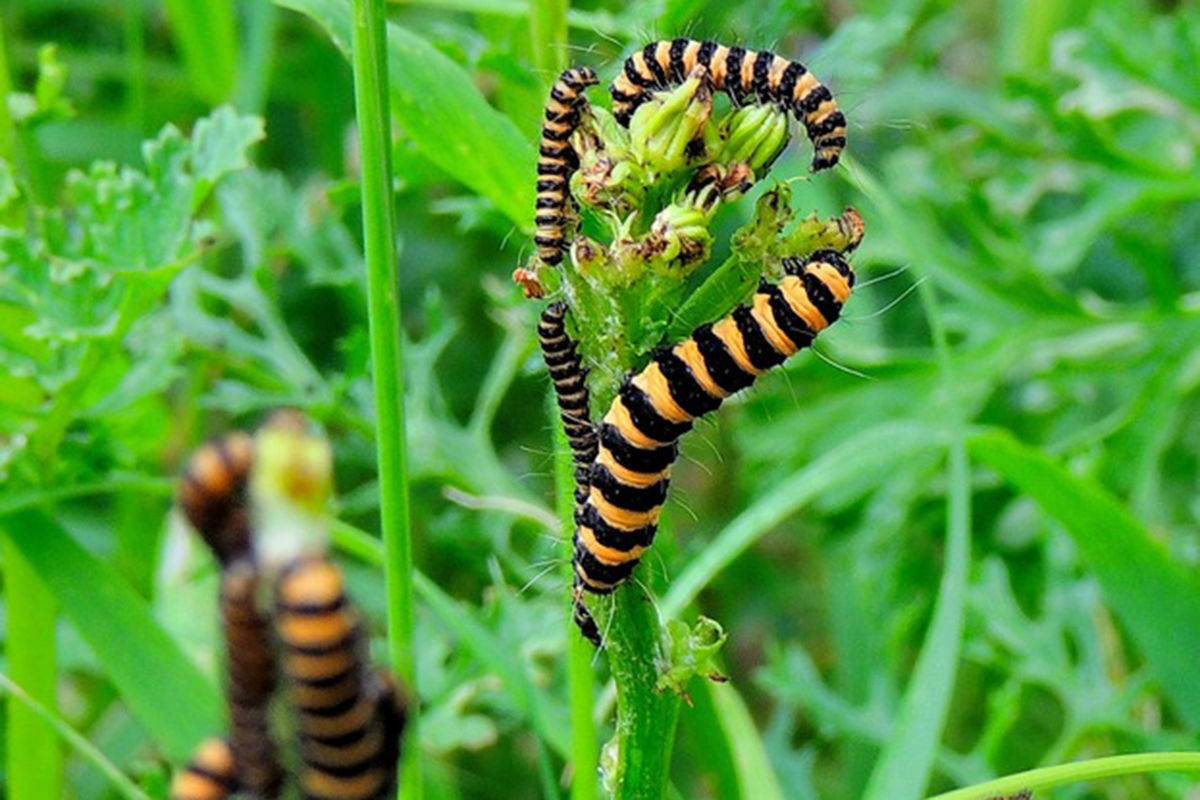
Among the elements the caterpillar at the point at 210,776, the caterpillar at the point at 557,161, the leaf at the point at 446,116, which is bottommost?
the caterpillar at the point at 210,776

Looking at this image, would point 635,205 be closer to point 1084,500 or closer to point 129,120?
point 1084,500

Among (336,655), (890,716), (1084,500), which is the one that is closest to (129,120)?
(890,716)

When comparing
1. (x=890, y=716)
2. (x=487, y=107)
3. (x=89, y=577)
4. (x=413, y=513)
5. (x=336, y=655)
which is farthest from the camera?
(x=413, y=513)

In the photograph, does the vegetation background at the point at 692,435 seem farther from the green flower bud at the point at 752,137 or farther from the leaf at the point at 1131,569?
the green flower bud at the point at 752,137

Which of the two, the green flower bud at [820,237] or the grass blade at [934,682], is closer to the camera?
the green flower bud at [820,237]

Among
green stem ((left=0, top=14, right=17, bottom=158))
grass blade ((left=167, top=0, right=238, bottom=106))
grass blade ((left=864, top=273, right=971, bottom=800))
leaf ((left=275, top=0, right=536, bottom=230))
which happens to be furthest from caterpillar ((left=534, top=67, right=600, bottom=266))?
grass blade ((left=167, top=0, right=238, bottom=106))

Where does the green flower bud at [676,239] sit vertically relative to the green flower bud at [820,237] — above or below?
below

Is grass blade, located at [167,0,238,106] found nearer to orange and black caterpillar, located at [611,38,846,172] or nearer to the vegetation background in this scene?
the vegetation background

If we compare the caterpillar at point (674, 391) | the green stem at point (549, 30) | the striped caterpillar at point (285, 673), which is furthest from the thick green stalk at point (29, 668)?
the striped caterpillar at point (285, 673)
